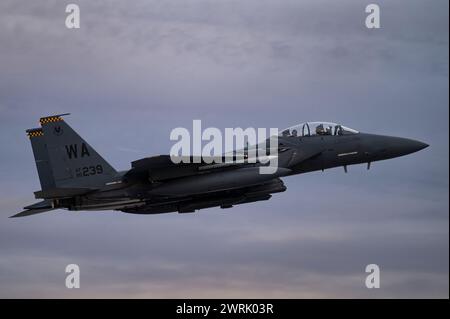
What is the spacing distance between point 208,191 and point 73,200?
4145 mm

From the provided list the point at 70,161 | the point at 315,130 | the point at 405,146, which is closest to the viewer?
the point at 70,161

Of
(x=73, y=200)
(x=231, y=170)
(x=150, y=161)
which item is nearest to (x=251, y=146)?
(x=231, y=170)

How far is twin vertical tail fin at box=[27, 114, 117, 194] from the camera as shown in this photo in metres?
Result: 27.6

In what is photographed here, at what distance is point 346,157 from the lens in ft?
96.4

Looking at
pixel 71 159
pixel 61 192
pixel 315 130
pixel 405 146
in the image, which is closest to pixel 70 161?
pixel 71 159

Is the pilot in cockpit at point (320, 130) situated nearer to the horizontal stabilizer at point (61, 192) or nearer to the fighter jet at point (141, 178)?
the fighter jet at point (141, 178)

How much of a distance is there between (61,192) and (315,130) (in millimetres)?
8446

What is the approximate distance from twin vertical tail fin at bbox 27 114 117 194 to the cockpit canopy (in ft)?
19.3

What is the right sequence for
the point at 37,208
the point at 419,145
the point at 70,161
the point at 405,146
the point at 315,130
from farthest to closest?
the point at 419,145, the point at 405,146, the point at 315,130, the point at 37,208, the point at 70,161

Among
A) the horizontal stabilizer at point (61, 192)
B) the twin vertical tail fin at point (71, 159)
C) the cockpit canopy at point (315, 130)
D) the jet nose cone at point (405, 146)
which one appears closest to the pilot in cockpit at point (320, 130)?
the cockpit canopy at point (315, 130)

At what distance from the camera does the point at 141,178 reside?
27.8 m

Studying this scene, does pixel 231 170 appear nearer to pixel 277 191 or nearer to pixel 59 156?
pixel 277 191

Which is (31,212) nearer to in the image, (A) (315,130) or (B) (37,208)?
(B) (37,208)

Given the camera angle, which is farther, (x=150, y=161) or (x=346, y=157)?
(x=346, y=157)
